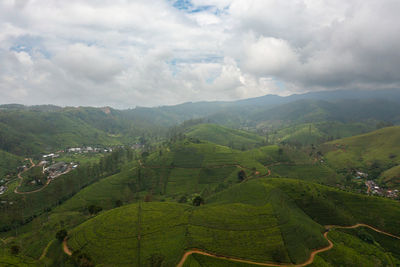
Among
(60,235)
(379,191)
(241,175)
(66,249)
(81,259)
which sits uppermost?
(241,175)

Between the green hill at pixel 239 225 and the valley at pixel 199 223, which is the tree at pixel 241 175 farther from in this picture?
the green hill at pixel 239 225

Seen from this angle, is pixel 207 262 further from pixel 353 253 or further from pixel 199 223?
pixel 353 253

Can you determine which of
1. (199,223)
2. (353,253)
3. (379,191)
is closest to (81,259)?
(199,223)

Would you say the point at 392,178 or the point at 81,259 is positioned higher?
the point at 81,259

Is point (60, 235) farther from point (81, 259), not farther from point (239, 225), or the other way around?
point (239, 225)

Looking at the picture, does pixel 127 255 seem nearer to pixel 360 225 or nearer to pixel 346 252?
pixel 346 252

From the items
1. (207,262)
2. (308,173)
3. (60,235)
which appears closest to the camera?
(207,262)

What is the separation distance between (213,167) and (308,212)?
278 ft

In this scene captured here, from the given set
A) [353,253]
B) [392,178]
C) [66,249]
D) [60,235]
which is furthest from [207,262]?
[392,178]

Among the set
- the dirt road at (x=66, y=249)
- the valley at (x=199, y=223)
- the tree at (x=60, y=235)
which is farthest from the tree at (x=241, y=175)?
the tree at (x=60, y=235)

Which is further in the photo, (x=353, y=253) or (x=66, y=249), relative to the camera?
(x=353, y=253)

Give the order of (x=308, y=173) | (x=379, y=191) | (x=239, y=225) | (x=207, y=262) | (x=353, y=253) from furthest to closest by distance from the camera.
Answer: (x=308, y=173), (x=379, y=191), (x=239, y=225), (x=353, y=253), (x=207, y=262)

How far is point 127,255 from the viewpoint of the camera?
6612cm

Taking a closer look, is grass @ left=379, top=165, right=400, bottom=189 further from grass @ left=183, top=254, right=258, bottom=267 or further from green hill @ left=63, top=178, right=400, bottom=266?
grass @ left=183, top=254, right=258, bottom=267
